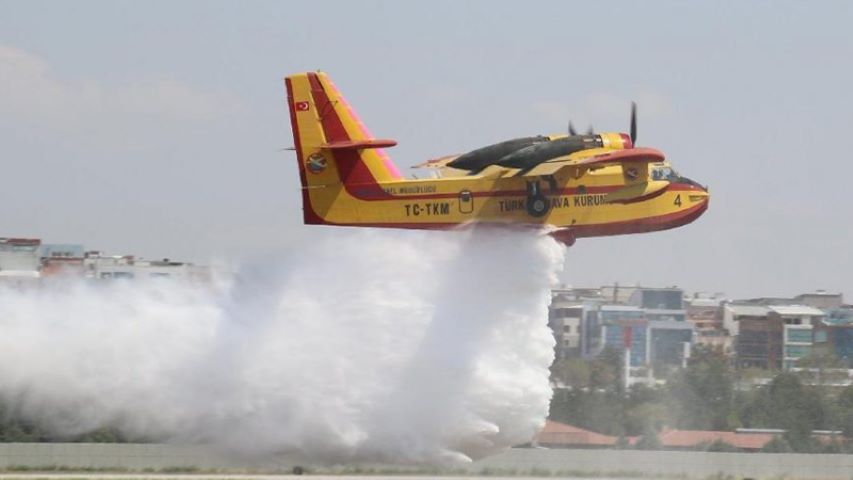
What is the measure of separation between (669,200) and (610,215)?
1678 millimetres

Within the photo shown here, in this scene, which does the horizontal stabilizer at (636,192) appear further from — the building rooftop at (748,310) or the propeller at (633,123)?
the building rooftop at (748,310)

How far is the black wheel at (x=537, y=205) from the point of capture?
32.2m

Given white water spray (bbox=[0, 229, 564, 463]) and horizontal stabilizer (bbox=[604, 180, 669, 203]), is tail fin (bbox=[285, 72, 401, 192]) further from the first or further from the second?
horizontal stabilizer (bbox=[604, 180, 669, 203])

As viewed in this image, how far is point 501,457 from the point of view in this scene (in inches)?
1702

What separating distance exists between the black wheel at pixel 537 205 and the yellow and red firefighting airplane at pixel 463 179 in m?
0.02

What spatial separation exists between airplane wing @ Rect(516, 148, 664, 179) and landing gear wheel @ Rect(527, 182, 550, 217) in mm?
536

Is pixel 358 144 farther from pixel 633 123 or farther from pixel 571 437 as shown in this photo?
pixel 571 437

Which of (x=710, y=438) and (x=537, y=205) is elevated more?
(x=537, y=205)

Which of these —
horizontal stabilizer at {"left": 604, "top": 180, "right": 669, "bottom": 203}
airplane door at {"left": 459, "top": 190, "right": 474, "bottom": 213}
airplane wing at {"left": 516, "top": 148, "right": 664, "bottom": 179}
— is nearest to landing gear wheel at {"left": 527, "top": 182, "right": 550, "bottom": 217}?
airplane wing at {"left": 516, "top": 148, "right": 664, "bottom": 179}

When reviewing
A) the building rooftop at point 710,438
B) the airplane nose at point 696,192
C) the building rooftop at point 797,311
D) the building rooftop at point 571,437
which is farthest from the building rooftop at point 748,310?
the airplane nose at point 696,192

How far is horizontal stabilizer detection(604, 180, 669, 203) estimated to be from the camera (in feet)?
107

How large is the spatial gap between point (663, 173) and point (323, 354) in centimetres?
927

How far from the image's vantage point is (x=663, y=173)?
109 feet

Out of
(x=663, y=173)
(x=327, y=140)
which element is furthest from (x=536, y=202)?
(x=327, y=140)
